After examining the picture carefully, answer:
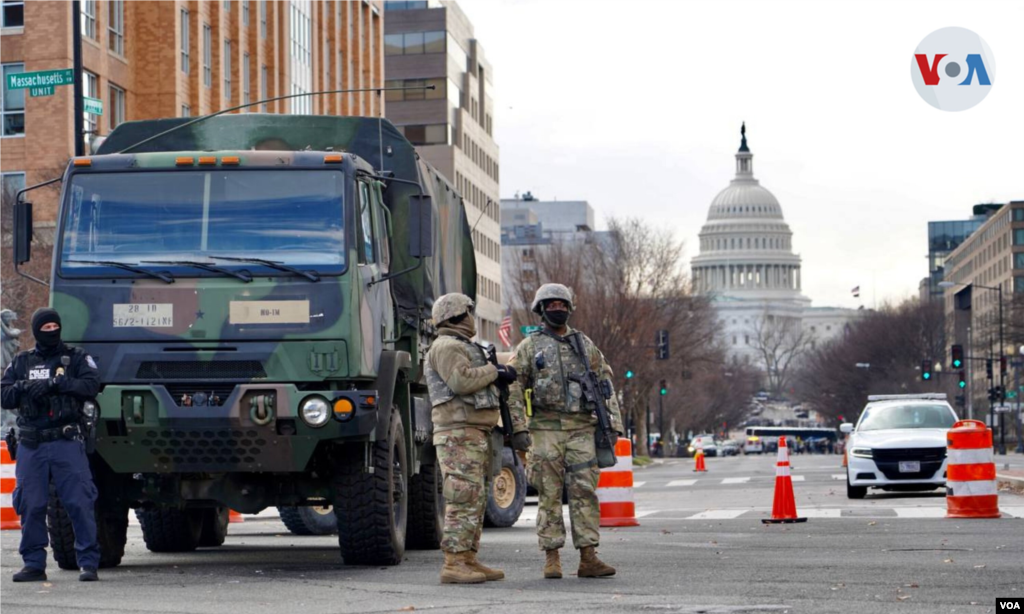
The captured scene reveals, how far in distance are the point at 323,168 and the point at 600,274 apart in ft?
202

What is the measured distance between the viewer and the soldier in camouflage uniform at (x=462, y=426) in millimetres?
11719

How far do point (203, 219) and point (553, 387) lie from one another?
2.85m

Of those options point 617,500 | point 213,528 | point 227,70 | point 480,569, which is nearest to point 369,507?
point 480,569

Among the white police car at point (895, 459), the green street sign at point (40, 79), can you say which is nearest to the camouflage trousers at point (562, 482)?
the white police car at point (895, 459)

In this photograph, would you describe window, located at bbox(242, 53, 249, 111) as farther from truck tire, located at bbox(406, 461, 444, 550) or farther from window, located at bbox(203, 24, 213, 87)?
truck tire, located at bbox(406, 461, 444, 550)

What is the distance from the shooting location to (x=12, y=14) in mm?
52781

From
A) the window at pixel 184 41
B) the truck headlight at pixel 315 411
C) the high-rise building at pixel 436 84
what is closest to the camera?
the truck headlight at pixel 315 411

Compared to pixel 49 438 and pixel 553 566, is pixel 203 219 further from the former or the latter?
pixel 553 566

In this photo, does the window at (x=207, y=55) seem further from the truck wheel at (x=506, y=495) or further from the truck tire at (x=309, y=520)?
the truck tire at (x=309, y=520)

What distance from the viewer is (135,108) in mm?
57312

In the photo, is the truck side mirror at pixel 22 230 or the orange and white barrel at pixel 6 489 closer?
the truck side mirror at pixel 22 230

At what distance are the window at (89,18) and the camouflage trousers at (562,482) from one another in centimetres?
4361

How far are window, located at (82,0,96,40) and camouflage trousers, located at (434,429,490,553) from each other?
43637mm

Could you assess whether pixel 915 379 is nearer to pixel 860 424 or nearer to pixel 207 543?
pixel 860 424
